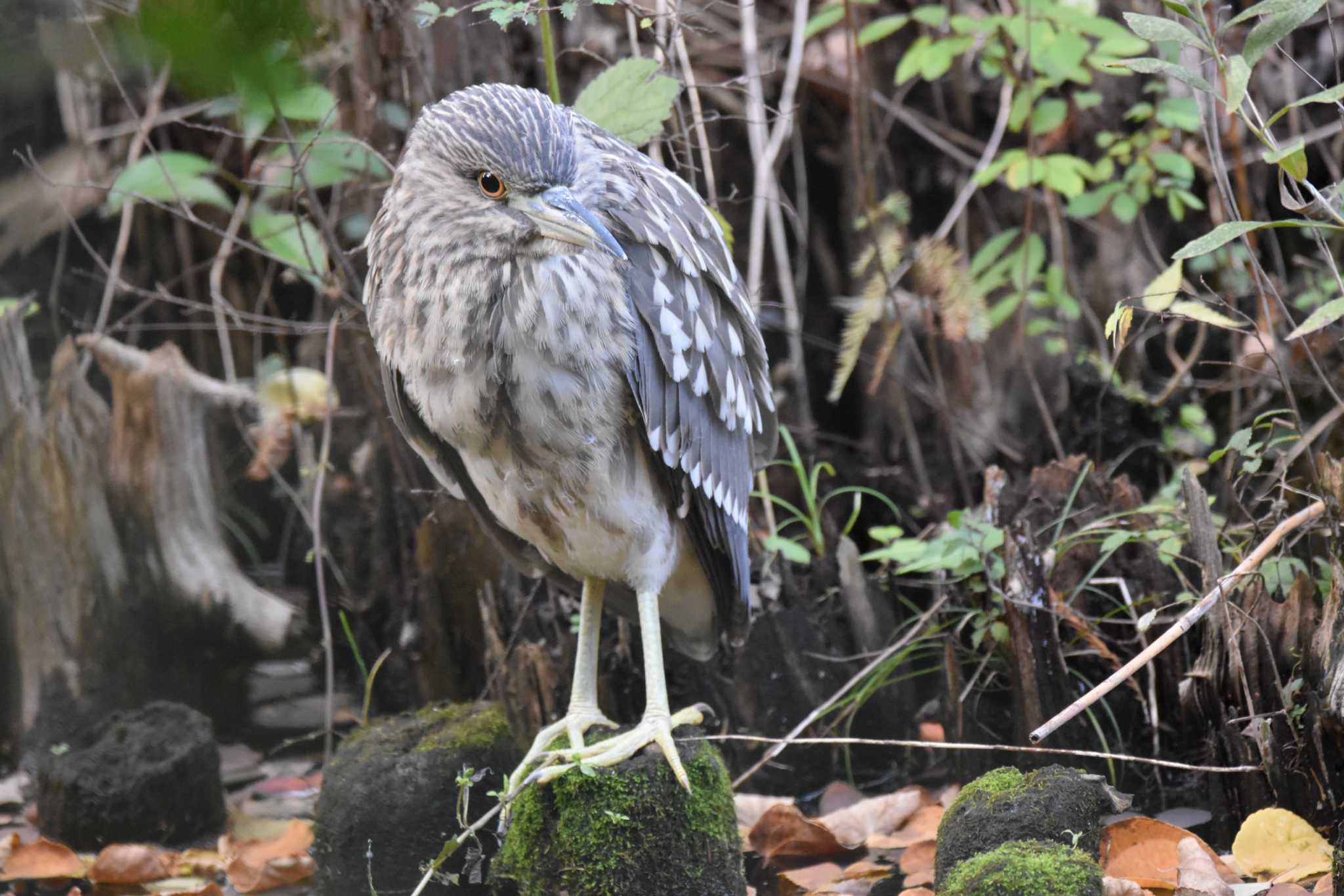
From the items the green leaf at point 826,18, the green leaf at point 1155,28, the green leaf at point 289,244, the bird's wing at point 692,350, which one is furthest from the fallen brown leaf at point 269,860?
the green leaf at point 826,18

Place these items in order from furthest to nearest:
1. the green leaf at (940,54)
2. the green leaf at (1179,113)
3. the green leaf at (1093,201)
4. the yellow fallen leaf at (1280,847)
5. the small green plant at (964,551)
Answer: the green leaf at (1093,201)
the green leaf at (940,54)
the green leaf at (1179,113)
the small green plant at (964,551)
the yellow fallen leaf at (1280,847)

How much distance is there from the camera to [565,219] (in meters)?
2.25

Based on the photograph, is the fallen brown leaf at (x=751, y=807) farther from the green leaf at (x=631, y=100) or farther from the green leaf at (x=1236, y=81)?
the green leaf at (x=1236, y=81)

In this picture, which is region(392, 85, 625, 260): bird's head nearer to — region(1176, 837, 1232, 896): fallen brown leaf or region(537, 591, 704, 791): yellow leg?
region(537, 591, 704, 791): yellow leg

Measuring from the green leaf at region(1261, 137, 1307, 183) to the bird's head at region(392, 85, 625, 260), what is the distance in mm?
1068

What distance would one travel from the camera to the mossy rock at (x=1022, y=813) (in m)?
2.37

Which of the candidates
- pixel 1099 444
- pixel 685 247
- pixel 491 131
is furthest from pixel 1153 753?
pixel 491 131

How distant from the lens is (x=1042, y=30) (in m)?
3.80

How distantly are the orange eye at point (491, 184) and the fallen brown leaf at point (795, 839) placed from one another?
1521 millimetres

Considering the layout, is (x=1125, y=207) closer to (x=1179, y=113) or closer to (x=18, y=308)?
(x=1179, y=113)

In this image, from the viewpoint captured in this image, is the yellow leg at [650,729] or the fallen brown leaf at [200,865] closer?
the yellow leg at [650,729]

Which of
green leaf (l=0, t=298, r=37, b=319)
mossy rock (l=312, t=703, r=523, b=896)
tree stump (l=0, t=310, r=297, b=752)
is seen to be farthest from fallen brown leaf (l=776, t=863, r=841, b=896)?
green leaf (l=0, t=298, r=37, b=319)

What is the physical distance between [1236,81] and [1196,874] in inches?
54.9

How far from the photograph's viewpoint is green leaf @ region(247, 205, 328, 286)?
3.47 m
